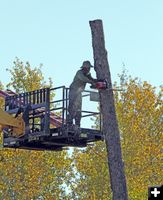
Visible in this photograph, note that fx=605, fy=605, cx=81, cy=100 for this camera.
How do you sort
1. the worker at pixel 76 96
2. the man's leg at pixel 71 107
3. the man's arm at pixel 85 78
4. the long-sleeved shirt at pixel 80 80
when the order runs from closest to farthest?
the man's arm at pixel 85 78 < the long-sleeved shirt at pixel 80 80 < the worker at pixel 76 96 < the man's leg at pixel 71 107

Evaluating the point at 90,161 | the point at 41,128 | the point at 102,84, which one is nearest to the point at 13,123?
the point at 41,128

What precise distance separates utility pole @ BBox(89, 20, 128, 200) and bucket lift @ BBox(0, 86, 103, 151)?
205cm

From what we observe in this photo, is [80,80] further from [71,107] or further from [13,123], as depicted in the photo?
[13,123]

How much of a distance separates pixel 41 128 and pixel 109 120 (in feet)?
9.80

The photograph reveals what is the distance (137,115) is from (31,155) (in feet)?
24.5

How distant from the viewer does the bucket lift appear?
15.3 meters

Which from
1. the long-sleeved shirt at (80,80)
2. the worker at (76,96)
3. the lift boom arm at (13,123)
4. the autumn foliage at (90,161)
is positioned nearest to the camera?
the long-sleeved shirt at (80,80)

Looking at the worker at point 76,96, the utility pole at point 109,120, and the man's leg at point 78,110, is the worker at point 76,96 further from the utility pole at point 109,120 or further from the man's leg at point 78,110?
the utility pole at point 109,120

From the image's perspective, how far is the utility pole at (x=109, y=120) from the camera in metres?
13.0

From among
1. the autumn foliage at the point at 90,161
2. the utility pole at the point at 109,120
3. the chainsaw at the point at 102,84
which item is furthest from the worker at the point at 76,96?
the autumn foliage at the point at 90,161

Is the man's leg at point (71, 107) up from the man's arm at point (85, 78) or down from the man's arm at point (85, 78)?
down

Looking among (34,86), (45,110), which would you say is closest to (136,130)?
(34,86)

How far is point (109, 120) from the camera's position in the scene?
1320 centimetres

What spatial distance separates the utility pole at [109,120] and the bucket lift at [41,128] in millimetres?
2054
